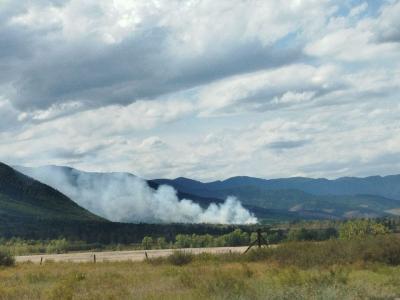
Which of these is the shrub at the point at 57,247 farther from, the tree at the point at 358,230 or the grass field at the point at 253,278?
the grass field at the point at 253,278

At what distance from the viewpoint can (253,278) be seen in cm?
2955

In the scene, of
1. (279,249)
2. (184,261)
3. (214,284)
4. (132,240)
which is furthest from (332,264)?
(132,240)

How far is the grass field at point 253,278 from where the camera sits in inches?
872

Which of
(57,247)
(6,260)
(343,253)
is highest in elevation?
(57,247)

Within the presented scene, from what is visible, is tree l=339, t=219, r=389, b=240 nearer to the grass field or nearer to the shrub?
the grass field

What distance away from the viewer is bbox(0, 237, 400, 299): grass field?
2216 centimetres

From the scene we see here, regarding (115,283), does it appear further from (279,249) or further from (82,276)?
(279,249)

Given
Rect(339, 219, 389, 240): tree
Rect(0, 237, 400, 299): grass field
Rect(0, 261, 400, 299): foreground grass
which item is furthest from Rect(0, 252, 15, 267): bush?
Rect(339, 219, 389, 240): tree

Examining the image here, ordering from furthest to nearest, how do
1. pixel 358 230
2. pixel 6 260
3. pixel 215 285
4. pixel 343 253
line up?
pixel 358 230 < pixel 6 260 < pixel 343 253 < pixel 215 285

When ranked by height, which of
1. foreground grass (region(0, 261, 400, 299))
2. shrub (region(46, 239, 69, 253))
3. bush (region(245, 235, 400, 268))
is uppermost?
shrub (region(46, 239, 69, 253))

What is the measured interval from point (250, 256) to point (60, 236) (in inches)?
5930

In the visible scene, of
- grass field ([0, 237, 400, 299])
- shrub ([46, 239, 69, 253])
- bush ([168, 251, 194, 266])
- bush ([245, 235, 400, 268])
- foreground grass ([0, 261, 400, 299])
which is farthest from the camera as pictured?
shrub ([46, 239, 69, 253])

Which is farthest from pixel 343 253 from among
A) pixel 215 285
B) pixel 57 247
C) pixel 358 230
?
pixel 57 247

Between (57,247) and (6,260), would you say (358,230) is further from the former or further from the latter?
(6,260)
